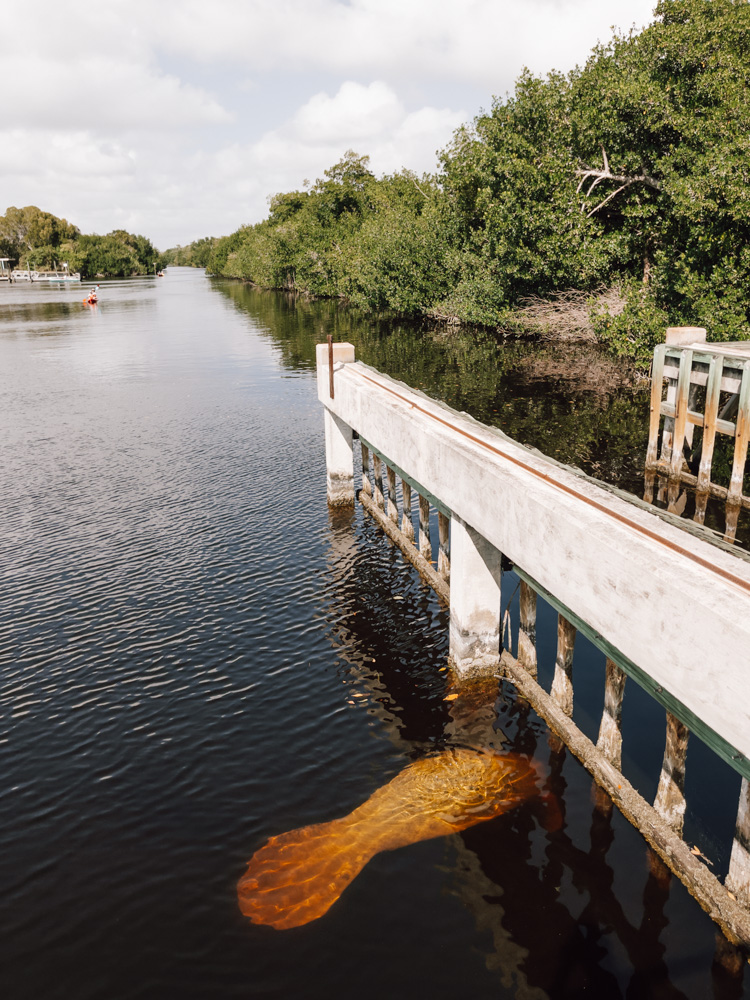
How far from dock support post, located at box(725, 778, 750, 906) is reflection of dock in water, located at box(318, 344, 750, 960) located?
19mm

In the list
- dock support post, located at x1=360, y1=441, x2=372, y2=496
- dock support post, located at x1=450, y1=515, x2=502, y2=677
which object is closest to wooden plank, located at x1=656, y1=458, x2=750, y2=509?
dock support post, located at x1=360, y1=441, x2=372, y2=496

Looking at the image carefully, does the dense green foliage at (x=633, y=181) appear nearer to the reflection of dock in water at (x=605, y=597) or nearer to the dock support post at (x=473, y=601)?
the reflection of dock in water at (x=605, y=597)

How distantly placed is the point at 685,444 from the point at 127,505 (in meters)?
17.2

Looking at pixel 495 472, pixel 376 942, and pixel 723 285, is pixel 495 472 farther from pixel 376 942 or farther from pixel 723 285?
pixel 723 285

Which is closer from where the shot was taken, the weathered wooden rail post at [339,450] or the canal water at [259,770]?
the canal water at [259,770]

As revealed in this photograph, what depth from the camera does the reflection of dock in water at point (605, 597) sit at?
18.1 ft

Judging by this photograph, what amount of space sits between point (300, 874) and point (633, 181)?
35.6m

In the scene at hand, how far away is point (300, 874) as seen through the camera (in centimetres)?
762

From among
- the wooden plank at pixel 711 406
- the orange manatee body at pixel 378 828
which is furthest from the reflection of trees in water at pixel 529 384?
the orange manatee body at pixel 378 828

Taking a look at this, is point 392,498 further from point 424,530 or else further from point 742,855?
point 742,855

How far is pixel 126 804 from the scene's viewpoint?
8.84 m

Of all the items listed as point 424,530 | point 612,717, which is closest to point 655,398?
point 424,530

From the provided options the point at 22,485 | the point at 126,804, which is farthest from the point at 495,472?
the point at 22,485

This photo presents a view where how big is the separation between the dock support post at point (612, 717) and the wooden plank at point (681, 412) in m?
13.6
